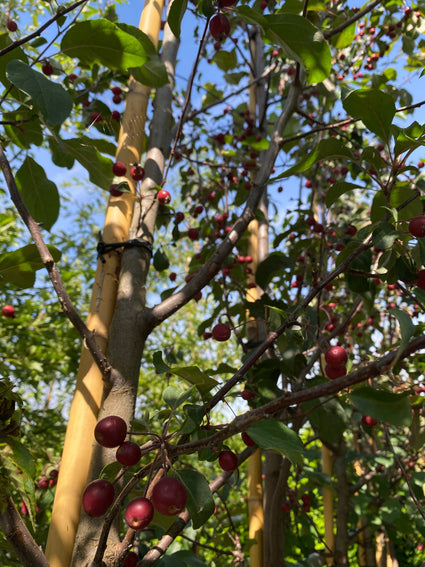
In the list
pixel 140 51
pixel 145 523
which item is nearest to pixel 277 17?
pixel 140 51

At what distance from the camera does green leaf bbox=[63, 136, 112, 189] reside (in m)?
1.15

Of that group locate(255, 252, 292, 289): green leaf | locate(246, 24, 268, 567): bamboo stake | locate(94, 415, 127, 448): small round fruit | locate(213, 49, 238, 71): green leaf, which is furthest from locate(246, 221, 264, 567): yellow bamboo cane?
locate(213, 49, 238, 71): green leaf

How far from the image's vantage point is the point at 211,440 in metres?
0.60

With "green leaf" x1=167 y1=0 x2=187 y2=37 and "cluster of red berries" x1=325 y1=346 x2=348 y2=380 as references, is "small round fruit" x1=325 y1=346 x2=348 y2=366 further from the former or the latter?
"green leaf" x1=167 y1=0 x2=187 y2=37

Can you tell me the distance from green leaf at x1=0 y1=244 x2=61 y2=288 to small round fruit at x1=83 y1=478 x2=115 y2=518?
49 cm

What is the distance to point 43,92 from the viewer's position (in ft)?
2.51

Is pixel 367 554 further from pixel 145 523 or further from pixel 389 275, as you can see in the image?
pixel 145 523

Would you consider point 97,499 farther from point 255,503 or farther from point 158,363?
point 255,503

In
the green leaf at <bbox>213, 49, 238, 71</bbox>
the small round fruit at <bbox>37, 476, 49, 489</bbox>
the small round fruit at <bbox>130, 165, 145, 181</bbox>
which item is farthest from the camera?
the green leaf at <bbox>213, 49, 238, 71</bbox>

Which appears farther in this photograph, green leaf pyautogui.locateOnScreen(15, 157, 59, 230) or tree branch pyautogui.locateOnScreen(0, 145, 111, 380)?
green leaf pyautogui.locateOnScreen(15, 157, 59, 230)

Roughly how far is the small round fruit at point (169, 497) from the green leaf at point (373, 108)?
0.74m

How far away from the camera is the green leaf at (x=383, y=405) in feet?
1.69

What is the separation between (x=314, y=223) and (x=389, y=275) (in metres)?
0.71

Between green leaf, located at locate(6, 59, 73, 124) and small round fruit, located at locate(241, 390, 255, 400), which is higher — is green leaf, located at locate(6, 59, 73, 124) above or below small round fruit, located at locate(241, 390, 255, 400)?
above
